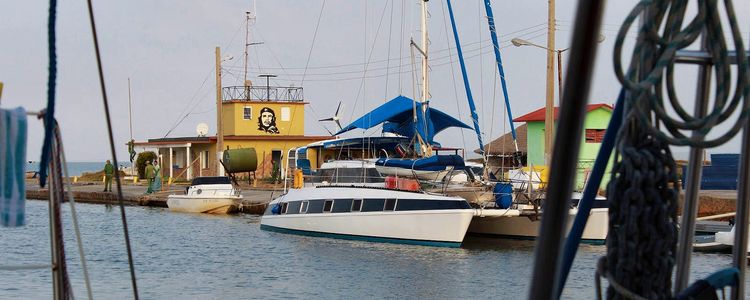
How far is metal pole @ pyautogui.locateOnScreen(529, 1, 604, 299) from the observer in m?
2.16

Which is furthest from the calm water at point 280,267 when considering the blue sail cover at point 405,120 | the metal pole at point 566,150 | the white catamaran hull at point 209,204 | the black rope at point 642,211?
the metal pole at point 566,150

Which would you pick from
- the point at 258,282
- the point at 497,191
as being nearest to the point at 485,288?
the point at 258,282

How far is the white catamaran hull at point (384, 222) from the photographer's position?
85.6 feet

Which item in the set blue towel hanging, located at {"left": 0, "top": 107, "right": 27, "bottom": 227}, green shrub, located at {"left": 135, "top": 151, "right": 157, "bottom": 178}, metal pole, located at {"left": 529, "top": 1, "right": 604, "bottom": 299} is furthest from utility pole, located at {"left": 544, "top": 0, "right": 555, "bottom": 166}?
green shrub, located at {"left": 135, "top": 151, "right": 157, "bottom": 178}

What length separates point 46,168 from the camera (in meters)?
5.11

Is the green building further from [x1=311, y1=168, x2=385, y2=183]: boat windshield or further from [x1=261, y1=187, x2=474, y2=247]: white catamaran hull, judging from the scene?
[x1=261, y1=187, x2=474, y2=247]: white catamaran hull

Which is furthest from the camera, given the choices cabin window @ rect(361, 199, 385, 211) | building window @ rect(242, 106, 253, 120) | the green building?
building window @ rect(242, 106, 253, 120)

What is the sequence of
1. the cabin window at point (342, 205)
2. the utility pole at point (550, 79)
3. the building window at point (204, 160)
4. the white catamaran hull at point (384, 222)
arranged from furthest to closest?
the building window at point (204, 160), the utility pole at point (550, 79), the cabin window at point (342, 205), the white catamaran hull at point (384, 222)

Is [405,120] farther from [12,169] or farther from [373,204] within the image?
[12,169]

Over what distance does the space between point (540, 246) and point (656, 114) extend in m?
1.04

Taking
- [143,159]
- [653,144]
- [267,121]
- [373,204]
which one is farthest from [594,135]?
[653,144]

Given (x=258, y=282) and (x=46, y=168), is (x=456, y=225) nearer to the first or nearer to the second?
(x=258, y=282)

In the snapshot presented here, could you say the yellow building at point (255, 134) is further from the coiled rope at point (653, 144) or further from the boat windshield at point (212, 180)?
the coiled rope at point (653, 144)

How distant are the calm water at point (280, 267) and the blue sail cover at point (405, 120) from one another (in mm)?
5029
